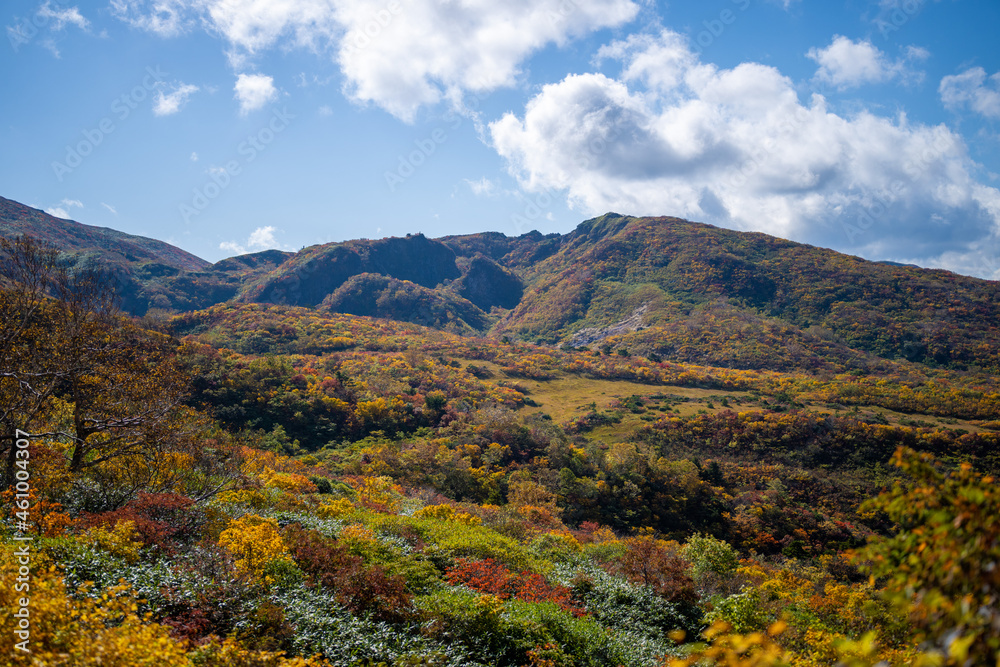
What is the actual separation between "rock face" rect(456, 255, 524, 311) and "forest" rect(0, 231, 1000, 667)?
98.2 m

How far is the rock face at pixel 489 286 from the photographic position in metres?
172

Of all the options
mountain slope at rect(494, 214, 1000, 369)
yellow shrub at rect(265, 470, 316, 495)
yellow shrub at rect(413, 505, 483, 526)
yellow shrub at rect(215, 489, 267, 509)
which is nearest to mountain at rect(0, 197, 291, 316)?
mountain slope at rect(494, 214, 1000, 369)

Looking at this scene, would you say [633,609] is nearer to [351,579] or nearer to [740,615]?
[740,615]

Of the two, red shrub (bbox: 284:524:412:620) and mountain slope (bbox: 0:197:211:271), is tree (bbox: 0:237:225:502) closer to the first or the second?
red shrub (bbox: 284:524:412:620)

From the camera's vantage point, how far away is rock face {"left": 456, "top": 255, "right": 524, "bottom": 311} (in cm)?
17200

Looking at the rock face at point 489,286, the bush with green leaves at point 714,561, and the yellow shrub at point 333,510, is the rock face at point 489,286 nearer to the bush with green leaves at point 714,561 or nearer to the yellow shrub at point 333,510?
the yellow shrub at point 333,510

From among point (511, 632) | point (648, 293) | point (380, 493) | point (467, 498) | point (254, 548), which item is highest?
point (648, 293)

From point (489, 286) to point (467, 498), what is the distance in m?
155

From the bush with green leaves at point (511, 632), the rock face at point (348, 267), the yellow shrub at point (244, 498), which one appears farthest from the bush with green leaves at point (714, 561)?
the rock face at point (348, 267)

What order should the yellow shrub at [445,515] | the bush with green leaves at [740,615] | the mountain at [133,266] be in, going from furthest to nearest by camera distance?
the mountain at [133,266], the yellow shrub at [445,515], the bush with green leaves at [740,615]

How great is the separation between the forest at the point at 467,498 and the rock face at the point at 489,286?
9823cm

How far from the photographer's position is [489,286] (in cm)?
17712

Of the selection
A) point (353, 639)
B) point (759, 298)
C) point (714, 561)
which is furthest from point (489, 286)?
point (353, 639)

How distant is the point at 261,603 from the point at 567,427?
39.1 meters
